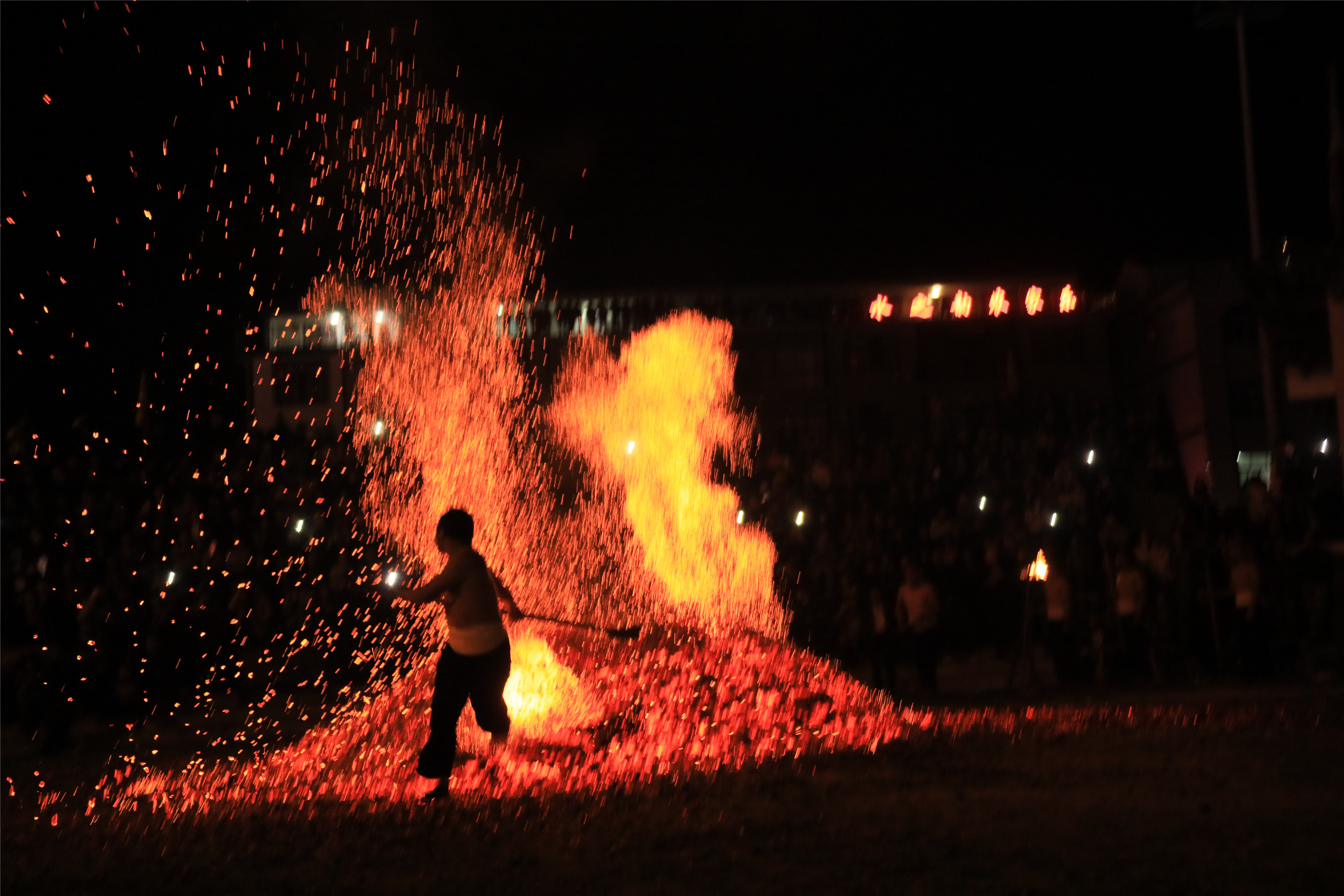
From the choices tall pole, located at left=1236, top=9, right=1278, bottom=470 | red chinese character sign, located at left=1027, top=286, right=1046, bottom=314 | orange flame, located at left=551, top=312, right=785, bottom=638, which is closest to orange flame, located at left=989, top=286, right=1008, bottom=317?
red chinese character sign, located at left=1027, top=286, right=1046, bottom=314

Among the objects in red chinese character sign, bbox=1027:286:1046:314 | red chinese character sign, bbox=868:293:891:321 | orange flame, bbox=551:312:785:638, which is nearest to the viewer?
orange flame, bbox=551:312:785:638

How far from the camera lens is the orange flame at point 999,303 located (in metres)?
41.0

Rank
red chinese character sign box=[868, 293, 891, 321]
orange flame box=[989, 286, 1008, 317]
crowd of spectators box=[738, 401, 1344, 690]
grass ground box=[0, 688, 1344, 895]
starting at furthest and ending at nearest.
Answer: orange flame box=[989, 286, 1008, 317], red chinese character sign box=[868, 293, 891, 321], crowd of spectators box=[738, 401, 1344, 690], grass ground box=[0, 688, 1344, 895]

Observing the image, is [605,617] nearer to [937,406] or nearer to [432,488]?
[432,488]

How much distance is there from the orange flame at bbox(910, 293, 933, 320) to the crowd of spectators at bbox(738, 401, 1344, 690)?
1652cm

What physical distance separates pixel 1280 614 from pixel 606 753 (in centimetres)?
934

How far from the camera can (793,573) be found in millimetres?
18297

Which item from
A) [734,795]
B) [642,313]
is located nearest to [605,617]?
[734,795]

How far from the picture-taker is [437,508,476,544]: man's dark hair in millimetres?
7406

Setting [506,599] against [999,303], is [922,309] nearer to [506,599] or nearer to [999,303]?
[999,303]

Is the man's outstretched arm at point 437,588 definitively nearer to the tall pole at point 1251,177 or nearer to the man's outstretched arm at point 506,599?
the man's outstretched arm at point 506,599

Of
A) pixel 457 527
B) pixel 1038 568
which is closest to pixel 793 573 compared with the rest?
pixel 1038 568

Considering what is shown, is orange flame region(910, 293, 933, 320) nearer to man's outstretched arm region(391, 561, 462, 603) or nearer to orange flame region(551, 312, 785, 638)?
orange flame region(551, 312, 785, 638)

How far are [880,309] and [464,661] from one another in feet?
114
